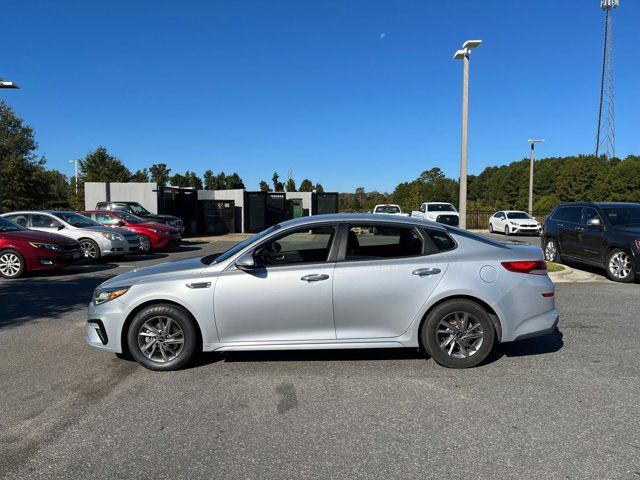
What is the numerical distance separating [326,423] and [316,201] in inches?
1289

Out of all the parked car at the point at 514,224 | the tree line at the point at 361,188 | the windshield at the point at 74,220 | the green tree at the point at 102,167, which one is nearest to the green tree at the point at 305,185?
the tree line at the point at 361,188

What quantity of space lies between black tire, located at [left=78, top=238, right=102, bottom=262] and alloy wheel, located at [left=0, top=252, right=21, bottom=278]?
281cm

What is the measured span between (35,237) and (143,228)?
5857 mm

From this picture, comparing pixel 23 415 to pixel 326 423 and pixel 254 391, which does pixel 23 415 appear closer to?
pixel 254 391

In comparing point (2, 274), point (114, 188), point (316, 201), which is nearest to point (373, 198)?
point (316, 201)

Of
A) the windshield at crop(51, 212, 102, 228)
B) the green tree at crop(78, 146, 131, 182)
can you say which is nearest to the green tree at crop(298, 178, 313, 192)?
the green tree at crop(78, 146, 131, 182)

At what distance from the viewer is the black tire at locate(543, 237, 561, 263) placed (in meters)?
12.5

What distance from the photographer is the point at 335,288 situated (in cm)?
458

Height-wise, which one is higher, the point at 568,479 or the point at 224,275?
the point at 224,275

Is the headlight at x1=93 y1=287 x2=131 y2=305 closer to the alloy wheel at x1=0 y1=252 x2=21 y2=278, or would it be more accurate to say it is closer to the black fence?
the alloy wheel at x1=0 y1=252 x2=21 y2=278

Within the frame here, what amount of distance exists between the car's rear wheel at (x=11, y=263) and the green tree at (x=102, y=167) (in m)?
39.7

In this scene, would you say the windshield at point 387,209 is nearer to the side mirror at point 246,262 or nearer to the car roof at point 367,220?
the car roof at point 367,220

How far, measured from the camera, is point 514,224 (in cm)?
2828

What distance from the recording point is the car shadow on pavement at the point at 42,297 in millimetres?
7207
